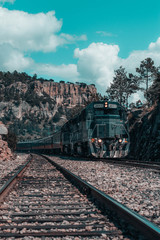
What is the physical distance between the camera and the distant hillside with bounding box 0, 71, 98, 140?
131125mm

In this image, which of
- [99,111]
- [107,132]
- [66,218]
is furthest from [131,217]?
[99,111]

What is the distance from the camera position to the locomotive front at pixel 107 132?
53.7ft

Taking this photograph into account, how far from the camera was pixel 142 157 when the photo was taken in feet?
79.5

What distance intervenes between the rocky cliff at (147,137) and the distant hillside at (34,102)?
7964cm

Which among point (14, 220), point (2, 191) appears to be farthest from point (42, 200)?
point (14, 220)

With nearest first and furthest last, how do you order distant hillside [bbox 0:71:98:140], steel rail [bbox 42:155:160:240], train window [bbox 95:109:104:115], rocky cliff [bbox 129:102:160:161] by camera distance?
steel rail [bbox 42:155:160:240]
train window [bbox 95:109:104:115]
rocky cliff [bbox 129:102:160:161]
distant hillside [bbox 0:71:98:140]

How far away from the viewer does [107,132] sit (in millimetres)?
16625

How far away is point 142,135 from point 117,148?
453 inches

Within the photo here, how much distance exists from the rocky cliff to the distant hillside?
7964 centimetres

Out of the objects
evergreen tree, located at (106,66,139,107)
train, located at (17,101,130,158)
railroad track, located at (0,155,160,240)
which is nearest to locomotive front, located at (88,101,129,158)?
train, located at (17,101,130,158)

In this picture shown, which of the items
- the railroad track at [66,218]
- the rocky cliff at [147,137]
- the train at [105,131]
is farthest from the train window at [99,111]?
the railroad track at [66,218]

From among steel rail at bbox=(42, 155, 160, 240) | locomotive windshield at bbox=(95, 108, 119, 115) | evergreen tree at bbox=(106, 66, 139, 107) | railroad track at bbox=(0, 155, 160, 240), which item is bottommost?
railroad track at bbox=(0, 155, 160, 240)

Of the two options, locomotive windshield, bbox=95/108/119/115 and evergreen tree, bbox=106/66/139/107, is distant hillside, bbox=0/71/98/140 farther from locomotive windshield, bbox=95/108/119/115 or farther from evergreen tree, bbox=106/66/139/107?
locomotive windshield, bbox=95/108/119/115

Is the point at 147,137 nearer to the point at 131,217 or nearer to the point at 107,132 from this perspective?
the point at 107,132
